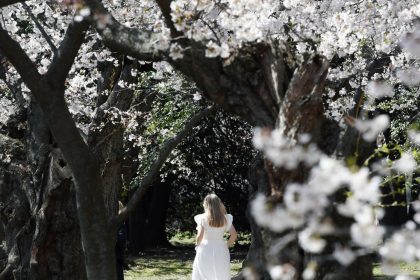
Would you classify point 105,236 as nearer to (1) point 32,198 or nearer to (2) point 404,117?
(1) point 32,198

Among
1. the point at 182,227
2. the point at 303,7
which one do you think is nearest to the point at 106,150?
the point at 303,7

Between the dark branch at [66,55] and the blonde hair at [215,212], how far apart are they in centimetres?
367

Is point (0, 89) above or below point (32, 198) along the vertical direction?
above

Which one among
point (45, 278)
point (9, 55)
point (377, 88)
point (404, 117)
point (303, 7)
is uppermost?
point (404, 117)

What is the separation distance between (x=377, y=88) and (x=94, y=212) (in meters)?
2.60

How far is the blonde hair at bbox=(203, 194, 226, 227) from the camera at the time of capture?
9.41 meters

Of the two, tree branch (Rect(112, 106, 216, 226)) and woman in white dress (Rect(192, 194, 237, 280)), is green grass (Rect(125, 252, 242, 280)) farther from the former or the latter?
tree branch (Rect(112, 106, 216, 226))

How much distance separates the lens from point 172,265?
2083cm

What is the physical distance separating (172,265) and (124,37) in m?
16.0

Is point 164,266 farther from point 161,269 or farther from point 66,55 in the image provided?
point 66,55

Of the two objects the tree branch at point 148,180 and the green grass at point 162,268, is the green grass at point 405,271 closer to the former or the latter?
the green grass at point 162,268

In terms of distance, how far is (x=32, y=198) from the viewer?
9883 millimetres

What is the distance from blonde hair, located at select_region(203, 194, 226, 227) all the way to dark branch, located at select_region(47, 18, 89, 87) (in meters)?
3.67

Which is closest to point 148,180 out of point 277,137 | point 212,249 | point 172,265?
point 212,249
